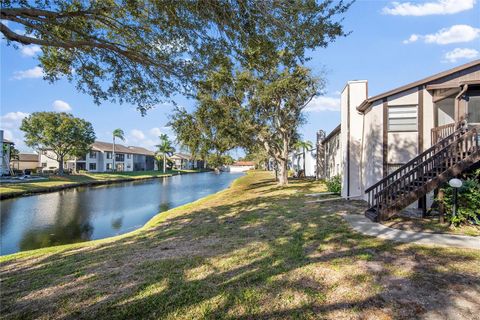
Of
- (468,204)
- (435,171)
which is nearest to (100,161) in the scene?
(435,171)

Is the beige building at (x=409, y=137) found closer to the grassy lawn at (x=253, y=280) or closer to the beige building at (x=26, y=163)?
the grassy lawn at (x=253, y=280)

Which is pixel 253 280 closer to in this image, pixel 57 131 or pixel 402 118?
pixel 402 118

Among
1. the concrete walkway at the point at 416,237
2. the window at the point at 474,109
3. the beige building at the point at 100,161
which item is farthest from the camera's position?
the beige building at the point at 100,161

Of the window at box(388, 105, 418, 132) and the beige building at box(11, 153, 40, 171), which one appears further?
the beige building at box(11, 153, 40, 171)

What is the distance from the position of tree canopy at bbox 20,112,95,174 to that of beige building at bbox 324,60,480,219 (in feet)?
139

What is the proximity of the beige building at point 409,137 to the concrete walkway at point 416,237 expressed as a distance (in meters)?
0.93

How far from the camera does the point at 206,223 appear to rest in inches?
414

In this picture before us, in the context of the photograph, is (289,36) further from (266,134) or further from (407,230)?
(266,134)

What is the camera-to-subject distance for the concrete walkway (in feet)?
20.5

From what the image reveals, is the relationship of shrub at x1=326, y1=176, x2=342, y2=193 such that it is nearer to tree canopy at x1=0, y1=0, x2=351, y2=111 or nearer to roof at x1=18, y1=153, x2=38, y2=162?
tree canopy at x1=0, y1=0, x2=351, y2=111

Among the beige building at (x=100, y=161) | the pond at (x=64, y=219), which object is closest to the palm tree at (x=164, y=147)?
the beige building at (x=100, y=161)

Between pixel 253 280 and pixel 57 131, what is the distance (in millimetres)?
45921

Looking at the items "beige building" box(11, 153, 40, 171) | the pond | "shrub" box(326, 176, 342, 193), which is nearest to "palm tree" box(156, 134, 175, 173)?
"beige building" box(11, 153, 40, 171)

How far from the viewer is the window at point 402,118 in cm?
1150
